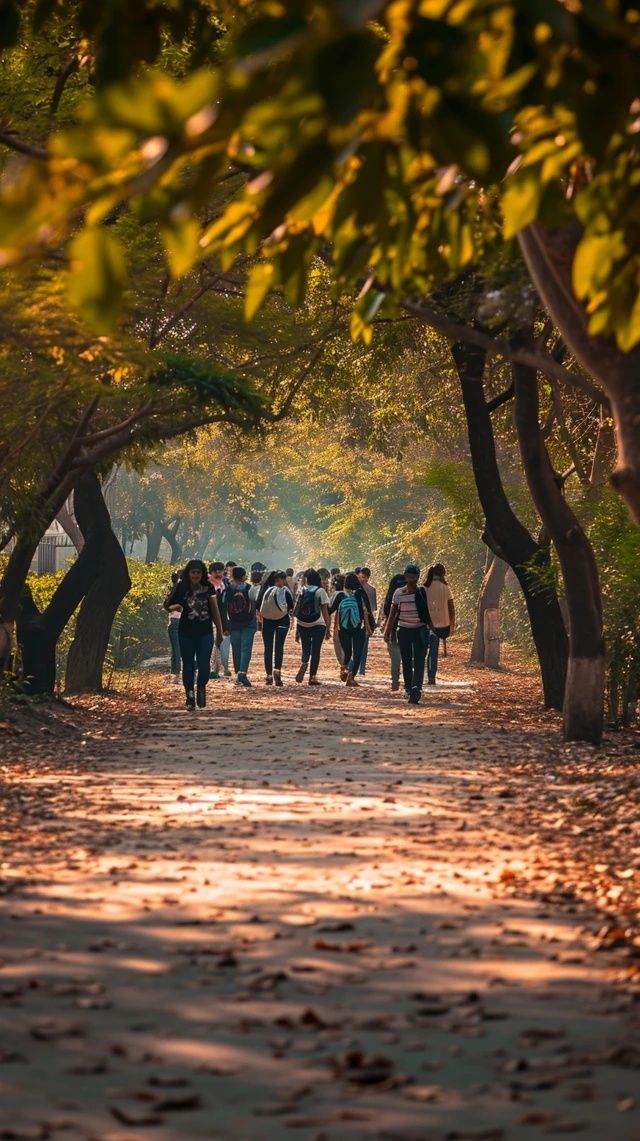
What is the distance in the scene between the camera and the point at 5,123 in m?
17.1

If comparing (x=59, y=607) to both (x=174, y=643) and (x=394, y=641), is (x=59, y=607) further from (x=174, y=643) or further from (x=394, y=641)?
(x=174, y=643)

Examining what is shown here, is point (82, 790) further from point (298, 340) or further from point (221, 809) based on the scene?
point (298, 340)

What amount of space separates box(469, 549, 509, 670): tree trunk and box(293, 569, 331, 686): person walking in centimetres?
709

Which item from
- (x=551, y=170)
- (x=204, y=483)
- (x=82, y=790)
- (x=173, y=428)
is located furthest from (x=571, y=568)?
(x=204, y=483)

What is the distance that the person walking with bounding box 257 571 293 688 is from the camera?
Result: 1110 inches

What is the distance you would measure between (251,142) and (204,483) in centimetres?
6833

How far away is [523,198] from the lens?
5.70 meters

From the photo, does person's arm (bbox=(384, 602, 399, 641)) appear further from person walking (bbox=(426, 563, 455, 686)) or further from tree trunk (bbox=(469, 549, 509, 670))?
tree trunk (bbox=(469, 549, 509, 670))

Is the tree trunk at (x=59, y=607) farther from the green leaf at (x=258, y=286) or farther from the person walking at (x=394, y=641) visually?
Result: the green leaf at (x=258, y=286)

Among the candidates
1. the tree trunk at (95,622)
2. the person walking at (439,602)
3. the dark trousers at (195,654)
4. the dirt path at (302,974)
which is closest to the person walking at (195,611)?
the dark trousers at (195,654)

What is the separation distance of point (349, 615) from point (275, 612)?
109 cm

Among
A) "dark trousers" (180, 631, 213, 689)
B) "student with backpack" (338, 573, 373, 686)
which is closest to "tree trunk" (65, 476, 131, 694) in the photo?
"student with backpack" (338, 573, 373, 686)

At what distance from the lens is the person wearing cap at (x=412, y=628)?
2464 cm

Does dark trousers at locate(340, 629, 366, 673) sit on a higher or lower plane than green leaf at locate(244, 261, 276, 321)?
lower
